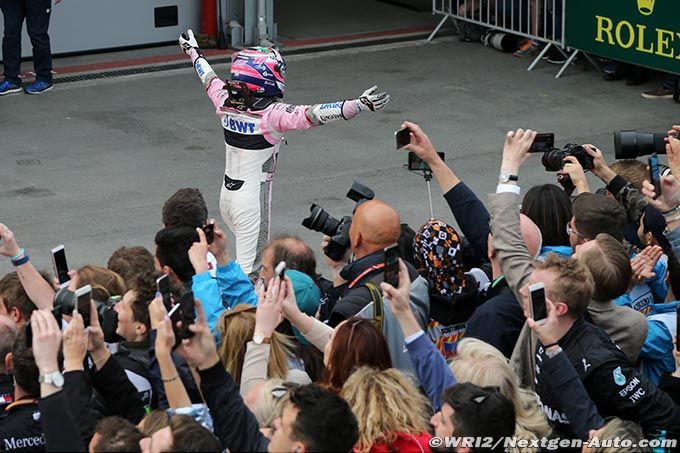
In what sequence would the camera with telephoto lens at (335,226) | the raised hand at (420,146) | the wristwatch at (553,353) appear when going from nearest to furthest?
the wristwatch at (553,353), the raised hand at (420,146), the camera with telephoto lens at (335,226)

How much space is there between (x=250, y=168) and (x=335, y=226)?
1.84m

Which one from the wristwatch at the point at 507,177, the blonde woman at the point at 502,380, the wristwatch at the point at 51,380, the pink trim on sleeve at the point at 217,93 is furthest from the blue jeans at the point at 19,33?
the wristwatch at the point at 51,380

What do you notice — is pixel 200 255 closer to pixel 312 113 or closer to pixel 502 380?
pixel 502 380

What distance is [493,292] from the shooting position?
6.15 m

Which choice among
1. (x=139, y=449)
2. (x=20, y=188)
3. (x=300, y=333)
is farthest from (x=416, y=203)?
(x=139, y=449)

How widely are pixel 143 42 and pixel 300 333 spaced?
11339 mm

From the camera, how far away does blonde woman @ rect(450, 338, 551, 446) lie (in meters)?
4.88

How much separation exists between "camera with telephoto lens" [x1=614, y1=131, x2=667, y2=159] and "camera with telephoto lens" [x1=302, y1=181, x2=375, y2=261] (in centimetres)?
148

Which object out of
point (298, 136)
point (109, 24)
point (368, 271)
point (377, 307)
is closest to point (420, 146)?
point (368, 271)

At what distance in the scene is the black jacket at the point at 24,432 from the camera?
5191 millimetres

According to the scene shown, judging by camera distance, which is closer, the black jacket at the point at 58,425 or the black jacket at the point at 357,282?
the black jacket at the point at 58,425

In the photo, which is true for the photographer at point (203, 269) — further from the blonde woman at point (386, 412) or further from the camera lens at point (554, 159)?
the camera lens at point (554, 159)

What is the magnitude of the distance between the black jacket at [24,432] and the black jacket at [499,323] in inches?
78.9

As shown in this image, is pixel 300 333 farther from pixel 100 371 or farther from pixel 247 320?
pixel 100 371
